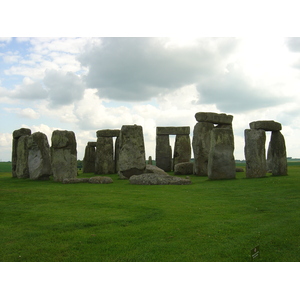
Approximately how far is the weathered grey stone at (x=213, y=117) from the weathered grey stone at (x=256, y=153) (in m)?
4.39

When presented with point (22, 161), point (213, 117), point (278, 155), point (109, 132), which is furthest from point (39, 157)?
point (278, 155)

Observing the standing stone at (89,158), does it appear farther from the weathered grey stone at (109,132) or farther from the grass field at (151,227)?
the grass field at (151,227)

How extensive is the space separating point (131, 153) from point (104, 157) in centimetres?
662

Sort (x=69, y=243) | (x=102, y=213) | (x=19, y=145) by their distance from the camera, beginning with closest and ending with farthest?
1. (x=69, y=243)
2. (x=102, y=213)
3. (x=19, y=145)

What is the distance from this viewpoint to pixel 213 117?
18.1 meters

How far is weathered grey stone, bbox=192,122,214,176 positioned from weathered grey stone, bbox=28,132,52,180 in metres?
7.81

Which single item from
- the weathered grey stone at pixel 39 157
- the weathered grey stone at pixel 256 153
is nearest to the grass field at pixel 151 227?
the weathered grey stone at pixel 256 153

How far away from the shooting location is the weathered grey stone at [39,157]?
15.5m

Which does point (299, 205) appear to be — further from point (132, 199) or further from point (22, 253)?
point (22, 253)

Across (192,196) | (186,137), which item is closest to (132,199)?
(192,196)

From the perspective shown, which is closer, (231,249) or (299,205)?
(231,249)

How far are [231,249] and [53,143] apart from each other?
37.4 ft

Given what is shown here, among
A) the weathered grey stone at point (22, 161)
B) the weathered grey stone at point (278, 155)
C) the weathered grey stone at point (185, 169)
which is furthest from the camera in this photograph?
the weathered grey stone at point (185, 169)

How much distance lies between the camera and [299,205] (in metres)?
7.19
